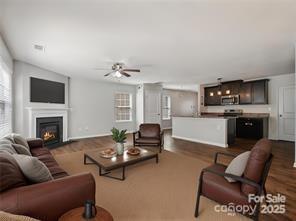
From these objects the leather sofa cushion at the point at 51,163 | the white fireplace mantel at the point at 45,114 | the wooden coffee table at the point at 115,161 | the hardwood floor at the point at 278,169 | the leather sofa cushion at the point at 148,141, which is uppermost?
the white fireplace mantel at the point at 45,114

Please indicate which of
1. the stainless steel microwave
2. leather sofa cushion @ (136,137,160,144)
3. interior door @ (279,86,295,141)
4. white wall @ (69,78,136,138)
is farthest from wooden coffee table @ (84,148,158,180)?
interior door @ (279,86,295,141)

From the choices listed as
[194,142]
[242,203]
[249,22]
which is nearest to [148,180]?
[242,203]

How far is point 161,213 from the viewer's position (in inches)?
76.3

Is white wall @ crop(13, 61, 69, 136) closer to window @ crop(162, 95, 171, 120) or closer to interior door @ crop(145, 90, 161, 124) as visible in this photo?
interior door @ crop(145, 90, 161, 124)

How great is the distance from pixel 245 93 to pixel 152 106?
4.01m

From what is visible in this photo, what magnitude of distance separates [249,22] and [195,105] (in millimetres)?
9012

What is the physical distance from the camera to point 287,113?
579 cm

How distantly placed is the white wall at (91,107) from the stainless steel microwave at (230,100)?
465 centimetres

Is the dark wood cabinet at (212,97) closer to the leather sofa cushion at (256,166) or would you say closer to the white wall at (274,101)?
the white wall at (274,101)

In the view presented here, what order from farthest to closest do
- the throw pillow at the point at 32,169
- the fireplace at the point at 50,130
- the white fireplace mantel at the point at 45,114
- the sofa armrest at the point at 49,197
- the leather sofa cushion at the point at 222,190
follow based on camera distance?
1. the fireplace at the point at 50,130
2. the white fireplace mantel at the point at 45,114
3. the leather sofa cushion at the point at 222,190
4. the throw pillow at the point at 32,169
5. the sofa armrest at the point at 49,197

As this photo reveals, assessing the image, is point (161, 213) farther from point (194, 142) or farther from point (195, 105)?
point (195, 105)

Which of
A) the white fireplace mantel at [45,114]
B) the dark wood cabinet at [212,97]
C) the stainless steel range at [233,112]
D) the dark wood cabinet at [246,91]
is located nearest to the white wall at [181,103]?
the dark wood cabinet at [212,97]

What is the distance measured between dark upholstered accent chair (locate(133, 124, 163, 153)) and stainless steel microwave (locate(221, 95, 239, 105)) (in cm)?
397

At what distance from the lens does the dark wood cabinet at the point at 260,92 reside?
6.11 meters
